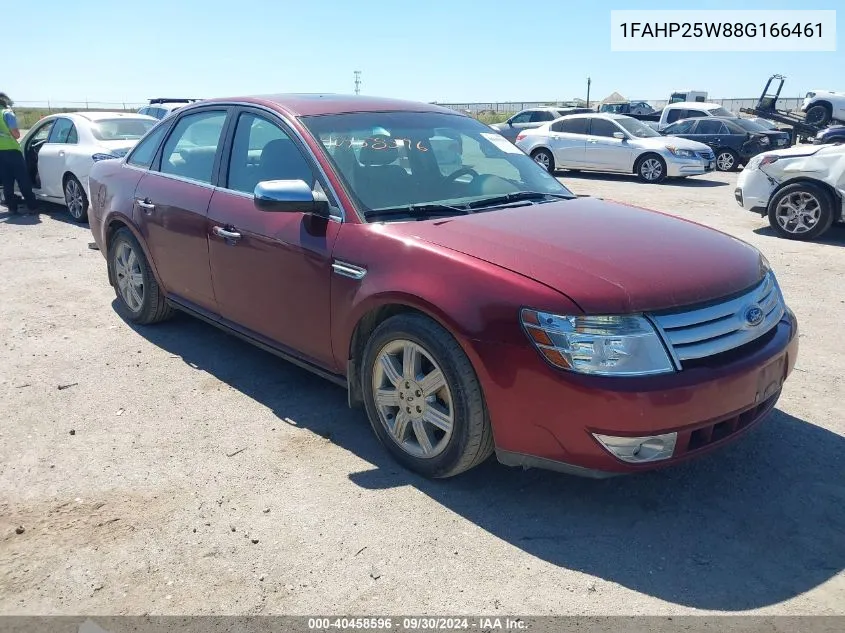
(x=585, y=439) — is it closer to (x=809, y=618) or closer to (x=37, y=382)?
(x=809, y=618)

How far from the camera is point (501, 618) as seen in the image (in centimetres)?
244

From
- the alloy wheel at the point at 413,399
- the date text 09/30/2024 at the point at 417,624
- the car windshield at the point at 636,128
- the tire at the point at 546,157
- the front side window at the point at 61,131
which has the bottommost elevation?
the date text 09/30/2024 at the point at 417,624

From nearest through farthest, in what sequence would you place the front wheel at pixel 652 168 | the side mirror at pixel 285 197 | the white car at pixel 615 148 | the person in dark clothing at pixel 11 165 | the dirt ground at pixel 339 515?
the dirt ground at pixel 339 515
the side mirror at pixel 285 197
the person in dark clothing at pixel 11 165
the white car at pixel 615 148
the front wheel at pixel 652 168

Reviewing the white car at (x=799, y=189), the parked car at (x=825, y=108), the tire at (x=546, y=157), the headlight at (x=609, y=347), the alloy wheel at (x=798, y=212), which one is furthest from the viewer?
the parked car at (x=825, y=108)

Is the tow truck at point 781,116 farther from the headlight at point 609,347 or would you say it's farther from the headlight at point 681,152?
the headlight at point 609,347

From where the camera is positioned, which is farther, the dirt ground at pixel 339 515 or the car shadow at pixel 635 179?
the car shadow at pixel 635 179

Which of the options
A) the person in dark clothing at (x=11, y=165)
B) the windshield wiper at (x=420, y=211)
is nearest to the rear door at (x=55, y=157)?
the person in dark clothing at (x=11, y=165)

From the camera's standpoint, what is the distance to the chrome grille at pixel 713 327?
2.76m

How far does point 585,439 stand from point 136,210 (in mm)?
3788

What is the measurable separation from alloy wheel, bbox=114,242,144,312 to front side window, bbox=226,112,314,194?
149 centimetres

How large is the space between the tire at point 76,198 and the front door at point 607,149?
36.5 feet

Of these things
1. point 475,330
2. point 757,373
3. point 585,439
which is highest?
point 475,330

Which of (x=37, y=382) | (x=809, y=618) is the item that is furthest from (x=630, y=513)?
(x=37, y=382)

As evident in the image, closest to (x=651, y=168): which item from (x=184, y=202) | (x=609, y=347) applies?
(x=184, y=202)
